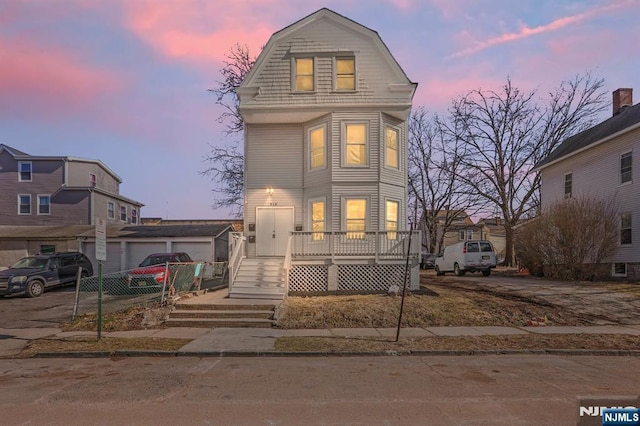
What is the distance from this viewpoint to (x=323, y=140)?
55.0 feet

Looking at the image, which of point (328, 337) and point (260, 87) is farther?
point (260, 87)

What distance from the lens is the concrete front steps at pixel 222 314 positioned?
35.8ft

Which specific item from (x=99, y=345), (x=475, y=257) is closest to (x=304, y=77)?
(x=99, y=345)

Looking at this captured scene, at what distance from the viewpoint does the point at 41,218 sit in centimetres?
3222

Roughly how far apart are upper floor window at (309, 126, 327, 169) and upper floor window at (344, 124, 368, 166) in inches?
36.1

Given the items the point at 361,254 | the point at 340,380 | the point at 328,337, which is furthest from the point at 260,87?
the point at 340,380

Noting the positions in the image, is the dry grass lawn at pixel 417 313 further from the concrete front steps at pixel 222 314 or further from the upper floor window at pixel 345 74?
the upper floor window at pixel 345 74

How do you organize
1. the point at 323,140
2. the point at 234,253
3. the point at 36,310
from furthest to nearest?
the point at 323,140, the point at 234,253, the point at 36,310

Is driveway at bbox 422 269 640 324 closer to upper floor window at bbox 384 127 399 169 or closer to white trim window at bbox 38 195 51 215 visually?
upper floor window at bbox 384 127 399 169

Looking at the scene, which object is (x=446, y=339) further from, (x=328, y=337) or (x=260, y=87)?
(x=260, y=87)

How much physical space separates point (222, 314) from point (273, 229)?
6243 mm

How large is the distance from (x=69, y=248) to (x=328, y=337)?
79.5ft

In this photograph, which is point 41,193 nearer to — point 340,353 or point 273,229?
point 273,229

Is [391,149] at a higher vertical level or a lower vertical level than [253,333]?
higher
